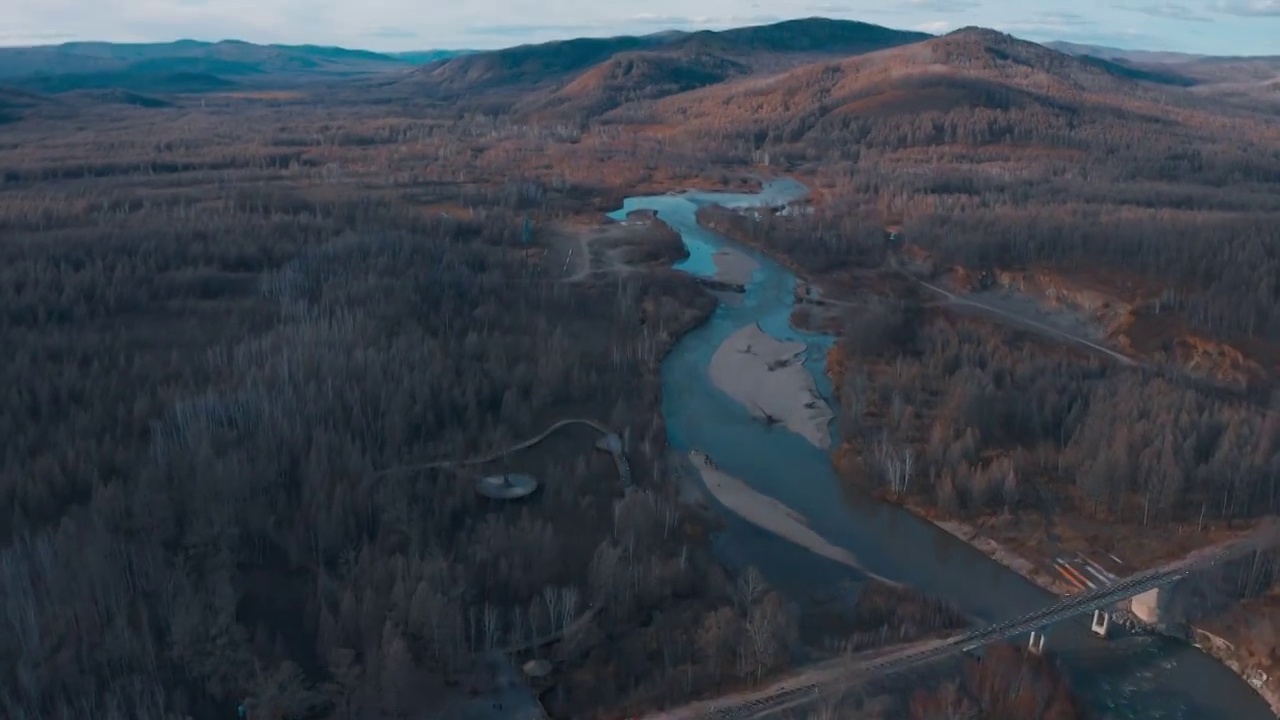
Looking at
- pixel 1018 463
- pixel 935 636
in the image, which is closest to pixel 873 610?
pixel 935 636

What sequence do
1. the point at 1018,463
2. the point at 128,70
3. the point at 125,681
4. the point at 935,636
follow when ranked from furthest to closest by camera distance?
the point at 128,70 → the point at 1018,463 → the point at 935,636 → the point at 125,681

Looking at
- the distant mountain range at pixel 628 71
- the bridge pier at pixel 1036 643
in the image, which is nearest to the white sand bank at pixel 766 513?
the bridge pier at pixel 1036 643

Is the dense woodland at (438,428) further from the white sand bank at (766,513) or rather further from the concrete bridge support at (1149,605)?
the concrete bridge support at (1149,605)

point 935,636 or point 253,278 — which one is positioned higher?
point 253,278

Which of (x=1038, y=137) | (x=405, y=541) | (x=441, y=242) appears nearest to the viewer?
(x=405, y=541)

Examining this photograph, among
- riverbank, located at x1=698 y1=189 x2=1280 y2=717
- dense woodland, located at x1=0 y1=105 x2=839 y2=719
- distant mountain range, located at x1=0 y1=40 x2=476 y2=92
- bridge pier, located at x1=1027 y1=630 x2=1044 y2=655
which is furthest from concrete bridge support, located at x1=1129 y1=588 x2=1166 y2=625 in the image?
distant mountain range, located at x1=0 y1=40 x2=476 y2=92

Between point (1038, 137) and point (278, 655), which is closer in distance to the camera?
point (278, 655)

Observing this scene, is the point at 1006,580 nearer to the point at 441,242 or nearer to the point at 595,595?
the point at 595,595
